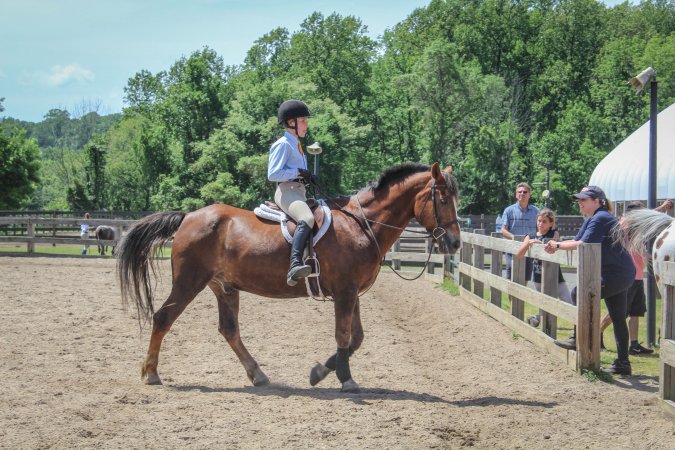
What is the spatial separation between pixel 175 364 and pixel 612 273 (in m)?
4.91

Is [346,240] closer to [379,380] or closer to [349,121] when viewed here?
[379,380]

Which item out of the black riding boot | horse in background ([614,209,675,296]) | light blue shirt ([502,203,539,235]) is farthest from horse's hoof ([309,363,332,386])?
light blue shirt ([502,203,539,235])

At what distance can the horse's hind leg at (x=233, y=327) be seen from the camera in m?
7.46

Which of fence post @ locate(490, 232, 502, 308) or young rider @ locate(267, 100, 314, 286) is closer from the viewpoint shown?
young rider @ locate(267, 100, 314, 286)

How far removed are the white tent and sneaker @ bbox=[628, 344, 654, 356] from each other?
12285 millimetres

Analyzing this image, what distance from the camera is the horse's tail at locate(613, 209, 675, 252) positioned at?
777 cm

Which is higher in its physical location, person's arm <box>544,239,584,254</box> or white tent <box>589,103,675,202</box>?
white tent <box>589,103,675,202</box>

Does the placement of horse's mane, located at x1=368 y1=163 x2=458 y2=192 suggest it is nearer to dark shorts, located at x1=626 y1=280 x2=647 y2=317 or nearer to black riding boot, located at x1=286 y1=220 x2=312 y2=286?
black riding boot, located at x1=286 y1=220 x2=312 y2=286

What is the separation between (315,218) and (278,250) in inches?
19.9

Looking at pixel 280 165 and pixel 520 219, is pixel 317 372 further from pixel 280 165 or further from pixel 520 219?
pixel 520 219

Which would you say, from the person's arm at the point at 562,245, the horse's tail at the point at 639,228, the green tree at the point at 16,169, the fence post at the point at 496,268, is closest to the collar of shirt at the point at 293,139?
the person's arm at the point at 562,245

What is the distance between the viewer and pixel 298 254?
281 inches

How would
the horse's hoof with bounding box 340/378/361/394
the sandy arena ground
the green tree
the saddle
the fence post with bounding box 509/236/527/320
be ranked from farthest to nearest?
the green tree, the fence post with bounding box 509/236/527/320, the saddle, the horse's hoof with bounding box 340/378/361/394, the sandy arena ground

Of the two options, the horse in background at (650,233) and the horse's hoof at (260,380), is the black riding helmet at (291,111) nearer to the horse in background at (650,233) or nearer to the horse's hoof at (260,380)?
the horse's hoof at (260,380)
